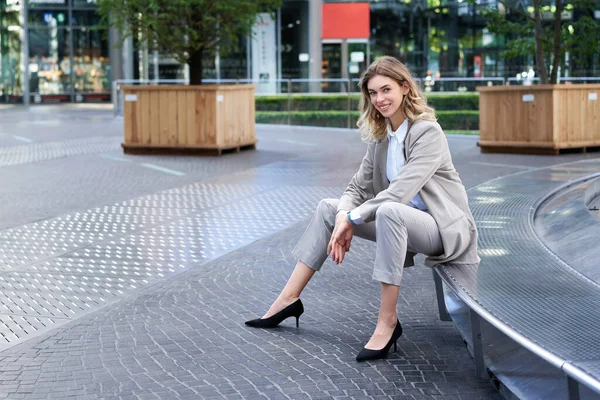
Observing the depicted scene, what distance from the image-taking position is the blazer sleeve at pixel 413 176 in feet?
15.2

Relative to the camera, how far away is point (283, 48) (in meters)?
34.7

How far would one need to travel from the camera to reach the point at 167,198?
34.6 feet

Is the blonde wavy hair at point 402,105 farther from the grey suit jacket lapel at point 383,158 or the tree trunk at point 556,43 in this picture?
the tree trunk at point 556,43

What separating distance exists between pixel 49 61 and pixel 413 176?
117 ft

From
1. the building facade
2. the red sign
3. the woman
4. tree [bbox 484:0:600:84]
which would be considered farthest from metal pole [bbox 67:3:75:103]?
the woman

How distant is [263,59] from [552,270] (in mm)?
30318

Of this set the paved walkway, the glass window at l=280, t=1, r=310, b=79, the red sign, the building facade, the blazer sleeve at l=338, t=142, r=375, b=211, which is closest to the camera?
the paved walkway

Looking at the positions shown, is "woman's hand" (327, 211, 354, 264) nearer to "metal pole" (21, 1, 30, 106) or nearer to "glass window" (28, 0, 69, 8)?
"metal pole" (21, 1, 30, 106)

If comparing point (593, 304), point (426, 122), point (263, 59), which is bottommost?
point (593, 304)

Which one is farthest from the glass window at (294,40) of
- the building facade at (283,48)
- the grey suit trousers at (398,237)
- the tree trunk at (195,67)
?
the grey suit trousers at (398,237)

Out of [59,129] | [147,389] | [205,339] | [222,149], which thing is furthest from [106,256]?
[59,129]

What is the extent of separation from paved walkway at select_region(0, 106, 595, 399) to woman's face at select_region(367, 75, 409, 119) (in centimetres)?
115

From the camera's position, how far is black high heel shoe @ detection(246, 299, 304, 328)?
5.03 meters

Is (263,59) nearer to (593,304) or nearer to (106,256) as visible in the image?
(106,256)
